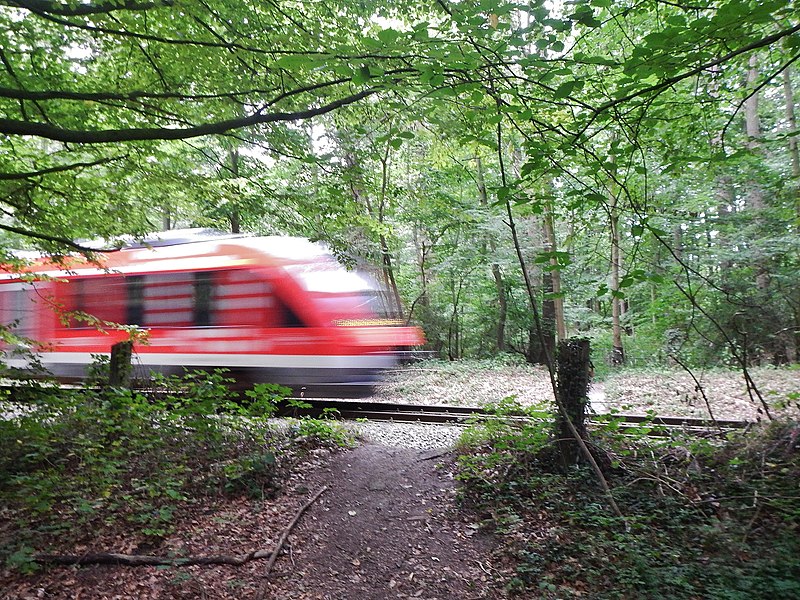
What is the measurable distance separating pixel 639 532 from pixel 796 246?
9.73 m

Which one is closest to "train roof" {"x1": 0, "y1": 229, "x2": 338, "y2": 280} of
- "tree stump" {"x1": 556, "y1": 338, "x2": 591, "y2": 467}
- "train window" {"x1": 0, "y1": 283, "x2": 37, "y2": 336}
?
"train window" {"x1": 0, "y1": 283, "x2": 37, "y2": 336}

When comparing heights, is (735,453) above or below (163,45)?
below

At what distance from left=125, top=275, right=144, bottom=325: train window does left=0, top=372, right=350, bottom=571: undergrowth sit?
354cm

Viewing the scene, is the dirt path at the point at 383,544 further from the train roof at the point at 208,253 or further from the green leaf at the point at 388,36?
the train roof at the point at 208,253

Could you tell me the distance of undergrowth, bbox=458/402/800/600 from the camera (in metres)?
3.26

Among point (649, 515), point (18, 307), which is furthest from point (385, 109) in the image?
point (18, 307)

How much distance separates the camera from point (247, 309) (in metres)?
9.12

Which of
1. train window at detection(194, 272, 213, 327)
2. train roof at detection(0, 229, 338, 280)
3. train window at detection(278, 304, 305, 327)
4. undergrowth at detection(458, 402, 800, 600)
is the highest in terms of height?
train roof at detection(0, 229, 338, 280)

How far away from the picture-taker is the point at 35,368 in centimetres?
686

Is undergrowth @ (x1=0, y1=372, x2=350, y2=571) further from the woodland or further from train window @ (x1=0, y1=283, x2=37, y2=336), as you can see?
train window @ (x1=0, y1=283, x2=37, y2=336)

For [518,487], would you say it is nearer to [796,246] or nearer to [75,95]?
[75,95]

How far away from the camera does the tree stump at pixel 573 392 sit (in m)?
5.08

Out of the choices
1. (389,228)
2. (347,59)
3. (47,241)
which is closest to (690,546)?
(347,59)

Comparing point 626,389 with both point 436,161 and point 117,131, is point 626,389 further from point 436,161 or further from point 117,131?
point 117,131
